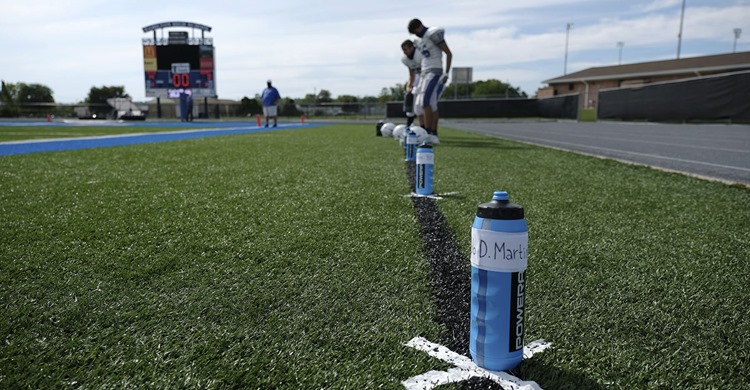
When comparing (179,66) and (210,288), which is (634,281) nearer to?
(210,288)

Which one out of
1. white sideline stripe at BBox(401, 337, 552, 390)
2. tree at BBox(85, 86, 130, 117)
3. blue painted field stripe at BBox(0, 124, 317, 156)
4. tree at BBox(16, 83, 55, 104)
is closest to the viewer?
white sideline stripe at BBox(401, 337, 552, 390)

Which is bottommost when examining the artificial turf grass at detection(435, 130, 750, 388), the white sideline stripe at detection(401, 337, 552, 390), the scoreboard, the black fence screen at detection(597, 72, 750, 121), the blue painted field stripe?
the white sideline stripe at detection(401, 337, 552, 390)

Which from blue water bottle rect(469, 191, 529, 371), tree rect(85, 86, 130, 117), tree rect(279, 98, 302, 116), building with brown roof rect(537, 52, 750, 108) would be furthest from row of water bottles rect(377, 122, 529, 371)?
tree rect(85, 86, 130, 117)

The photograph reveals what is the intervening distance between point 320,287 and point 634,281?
138 cm

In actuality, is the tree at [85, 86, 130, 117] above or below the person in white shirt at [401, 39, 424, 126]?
above

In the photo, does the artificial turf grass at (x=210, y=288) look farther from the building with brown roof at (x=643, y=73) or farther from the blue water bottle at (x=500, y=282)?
the building with brown roof at (x=643, y=73)

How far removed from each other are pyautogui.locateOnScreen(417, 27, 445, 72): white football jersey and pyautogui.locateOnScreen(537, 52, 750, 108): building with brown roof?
3868 cm

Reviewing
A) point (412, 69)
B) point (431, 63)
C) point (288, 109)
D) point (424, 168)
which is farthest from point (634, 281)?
point (288, 109)

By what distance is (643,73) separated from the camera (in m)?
57.3

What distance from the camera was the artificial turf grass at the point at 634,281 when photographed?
1.44m

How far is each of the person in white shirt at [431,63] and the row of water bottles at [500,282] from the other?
24.6 ft

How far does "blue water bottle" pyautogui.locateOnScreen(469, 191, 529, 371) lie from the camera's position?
54.4 inches

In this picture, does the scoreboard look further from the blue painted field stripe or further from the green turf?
the green turf

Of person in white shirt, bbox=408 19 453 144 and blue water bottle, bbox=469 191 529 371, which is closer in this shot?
blue water bottle, bbox=469 191 529 371
